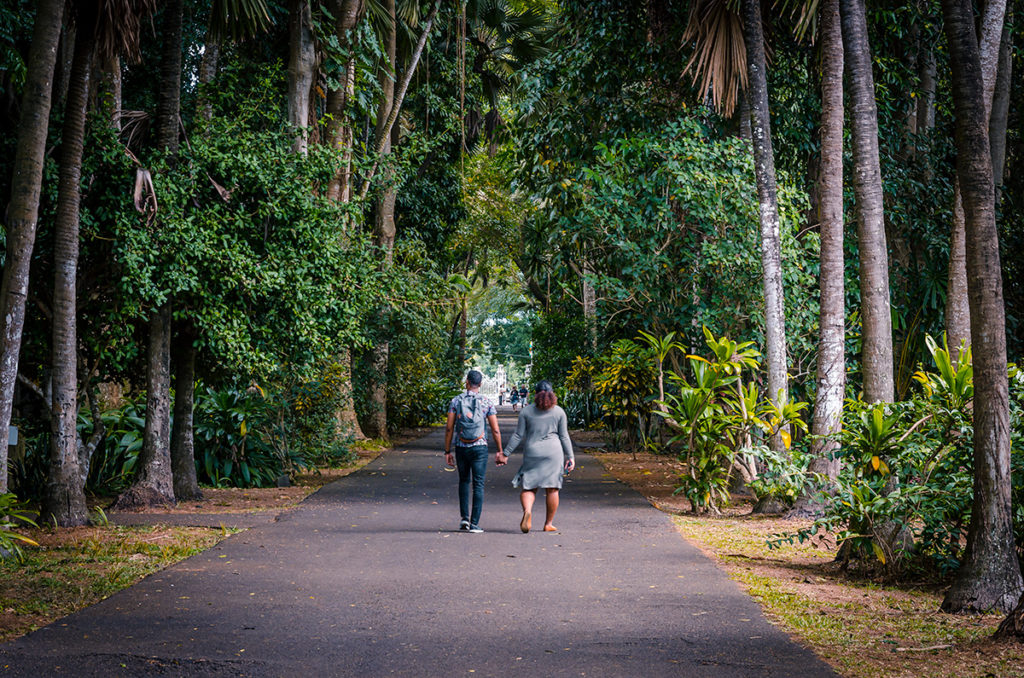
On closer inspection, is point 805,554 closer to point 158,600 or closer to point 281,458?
point 158,600

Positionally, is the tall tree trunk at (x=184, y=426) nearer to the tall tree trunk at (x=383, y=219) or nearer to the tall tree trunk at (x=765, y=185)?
the tall tree trunk at (x=765, y=185)

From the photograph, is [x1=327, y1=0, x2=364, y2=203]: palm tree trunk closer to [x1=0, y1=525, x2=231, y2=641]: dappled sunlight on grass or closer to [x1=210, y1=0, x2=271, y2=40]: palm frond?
[x1=210, y1=0, x2=271, y2=40]: palm frond

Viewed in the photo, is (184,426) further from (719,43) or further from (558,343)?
(558,343)

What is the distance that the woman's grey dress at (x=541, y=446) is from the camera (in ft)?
37.1

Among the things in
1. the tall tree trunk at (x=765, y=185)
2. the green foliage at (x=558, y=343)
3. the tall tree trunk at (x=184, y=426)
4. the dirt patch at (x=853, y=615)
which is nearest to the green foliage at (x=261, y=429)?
the tall tree trunk at (x=184, y=426)

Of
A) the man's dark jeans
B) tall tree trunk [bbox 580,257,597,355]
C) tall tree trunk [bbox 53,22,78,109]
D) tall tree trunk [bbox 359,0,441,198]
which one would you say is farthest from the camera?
tall tree trunk [bbox 580,257,597,355]

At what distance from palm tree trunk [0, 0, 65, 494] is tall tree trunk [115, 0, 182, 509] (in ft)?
9.64

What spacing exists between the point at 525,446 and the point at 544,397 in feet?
2.19

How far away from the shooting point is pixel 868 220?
9.89 metres

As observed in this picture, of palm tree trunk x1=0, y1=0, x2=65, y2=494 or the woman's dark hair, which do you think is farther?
the woman's dark hair

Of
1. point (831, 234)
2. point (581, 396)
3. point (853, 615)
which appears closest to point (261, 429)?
point (831, 234)

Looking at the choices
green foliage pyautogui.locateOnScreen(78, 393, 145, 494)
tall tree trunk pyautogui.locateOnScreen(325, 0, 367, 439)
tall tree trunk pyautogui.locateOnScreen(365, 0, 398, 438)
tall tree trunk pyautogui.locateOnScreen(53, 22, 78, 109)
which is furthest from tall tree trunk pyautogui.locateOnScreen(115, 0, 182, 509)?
tall tree trunk pyautogui.locateOnScreen(365, 0, 398, 438)

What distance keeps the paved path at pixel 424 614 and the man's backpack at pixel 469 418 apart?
114 cm

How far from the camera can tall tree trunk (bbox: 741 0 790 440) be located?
13312 millimetres
